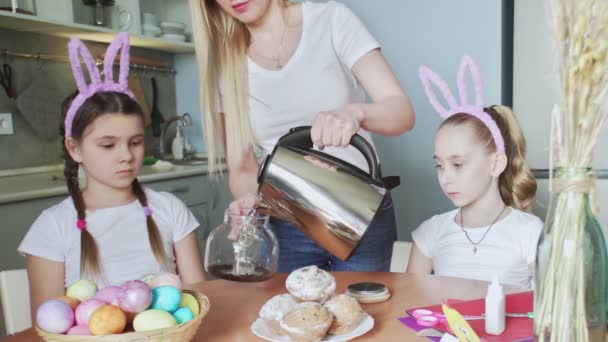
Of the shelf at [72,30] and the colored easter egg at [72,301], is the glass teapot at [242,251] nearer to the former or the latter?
the colored easter egg at [72,301]

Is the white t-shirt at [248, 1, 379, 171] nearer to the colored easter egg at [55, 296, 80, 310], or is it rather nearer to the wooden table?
the wooden table

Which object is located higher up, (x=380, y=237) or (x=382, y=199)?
(x=382, y=199)

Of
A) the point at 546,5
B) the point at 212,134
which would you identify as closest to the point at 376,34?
the point at 212,134

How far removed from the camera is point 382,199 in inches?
35.6

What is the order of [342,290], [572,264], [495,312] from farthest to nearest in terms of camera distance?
1. [342,290]
2. [495,312]
3. [572,264]

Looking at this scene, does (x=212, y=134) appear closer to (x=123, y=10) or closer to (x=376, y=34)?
(x=376, y=34)

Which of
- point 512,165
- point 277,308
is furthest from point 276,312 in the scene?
point 512,165

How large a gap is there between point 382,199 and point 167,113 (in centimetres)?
249

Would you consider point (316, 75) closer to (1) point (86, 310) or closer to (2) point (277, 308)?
(2) point (277, 308)

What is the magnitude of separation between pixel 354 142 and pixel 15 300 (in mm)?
741

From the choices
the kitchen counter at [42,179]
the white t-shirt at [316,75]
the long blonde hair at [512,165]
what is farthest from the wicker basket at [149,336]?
the kitchen counter at [42,179]

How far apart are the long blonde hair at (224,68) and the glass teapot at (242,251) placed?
36 cm

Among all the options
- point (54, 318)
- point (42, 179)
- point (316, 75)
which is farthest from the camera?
point (42, 179)

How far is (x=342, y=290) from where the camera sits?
1029 millimetres
